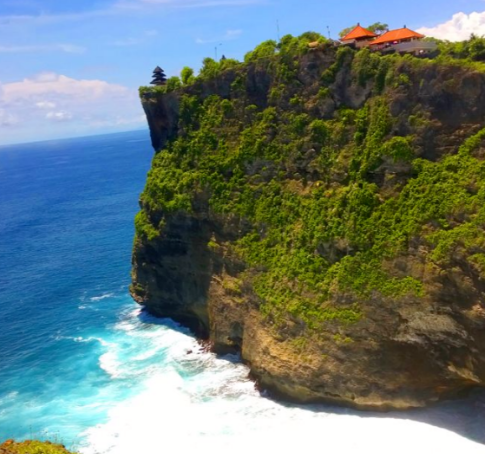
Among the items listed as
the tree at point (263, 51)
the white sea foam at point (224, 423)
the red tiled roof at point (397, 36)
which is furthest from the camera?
the tree at point (263, 51)

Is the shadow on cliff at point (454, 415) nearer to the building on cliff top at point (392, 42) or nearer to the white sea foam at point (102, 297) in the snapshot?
the building on cliff top at point (392, 42)

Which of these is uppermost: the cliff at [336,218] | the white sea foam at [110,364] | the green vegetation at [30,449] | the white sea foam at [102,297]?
the cliff at [336,218]

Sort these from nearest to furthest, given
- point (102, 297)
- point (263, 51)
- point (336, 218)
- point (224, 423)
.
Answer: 1. point (224, 423)
2. point (336, 218)
3. point (263, 51)
4. point (102, 297)

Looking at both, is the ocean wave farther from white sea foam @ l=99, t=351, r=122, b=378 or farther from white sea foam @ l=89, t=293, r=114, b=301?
white sea foam @ l=99, t=351, r=122, b=378

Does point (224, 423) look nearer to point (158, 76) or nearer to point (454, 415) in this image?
point (454, 415)

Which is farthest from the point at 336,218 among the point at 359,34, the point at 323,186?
the point at 359,34

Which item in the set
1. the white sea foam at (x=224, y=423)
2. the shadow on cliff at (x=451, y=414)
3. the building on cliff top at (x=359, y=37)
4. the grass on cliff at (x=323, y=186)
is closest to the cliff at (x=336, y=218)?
the grass on cliff at (x=323, y=186)
